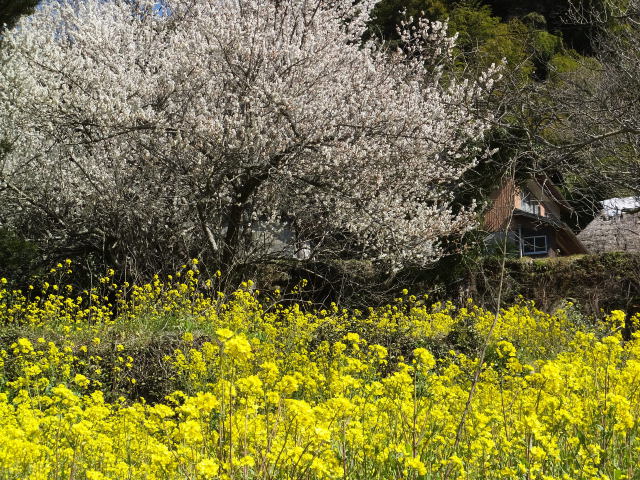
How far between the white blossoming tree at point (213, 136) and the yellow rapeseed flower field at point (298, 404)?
178 centimetres

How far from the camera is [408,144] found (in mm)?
10867

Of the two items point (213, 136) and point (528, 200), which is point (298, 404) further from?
point (528, 200)

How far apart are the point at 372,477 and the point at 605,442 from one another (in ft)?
3.59

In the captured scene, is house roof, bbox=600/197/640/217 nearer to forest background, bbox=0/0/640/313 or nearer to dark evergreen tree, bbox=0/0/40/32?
forest background, bbox=0/0/640/313

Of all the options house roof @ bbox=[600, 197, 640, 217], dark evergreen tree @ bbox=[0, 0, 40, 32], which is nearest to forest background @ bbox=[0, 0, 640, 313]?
dark evergreen tree @ bbox=[0, 0, 40, 32]

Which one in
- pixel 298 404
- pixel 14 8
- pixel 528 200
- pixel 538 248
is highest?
pixel 14 8

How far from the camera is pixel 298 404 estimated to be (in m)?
2.17

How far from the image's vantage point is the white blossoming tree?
30.8ft

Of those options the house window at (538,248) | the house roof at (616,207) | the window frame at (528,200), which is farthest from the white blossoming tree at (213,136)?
the house window at (538,248)

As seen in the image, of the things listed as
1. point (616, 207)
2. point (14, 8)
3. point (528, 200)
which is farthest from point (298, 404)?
point (528, 200)

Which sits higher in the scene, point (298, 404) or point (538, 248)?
point (298, 404)

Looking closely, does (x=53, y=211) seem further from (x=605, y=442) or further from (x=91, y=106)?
(x=605, y=442)

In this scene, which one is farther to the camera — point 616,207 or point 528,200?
point 528,200

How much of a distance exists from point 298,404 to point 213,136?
730 centimetres
